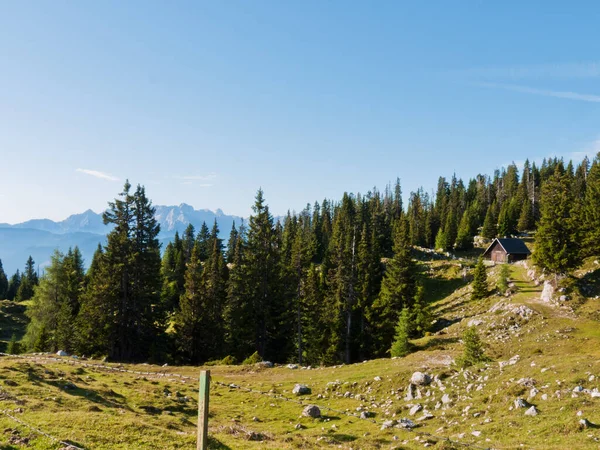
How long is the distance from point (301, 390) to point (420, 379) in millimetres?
8315

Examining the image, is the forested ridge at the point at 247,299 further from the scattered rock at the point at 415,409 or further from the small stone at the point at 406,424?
the small stone at the point at 406,424

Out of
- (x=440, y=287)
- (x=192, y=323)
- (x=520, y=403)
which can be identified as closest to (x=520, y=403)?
(x=520, y=403)

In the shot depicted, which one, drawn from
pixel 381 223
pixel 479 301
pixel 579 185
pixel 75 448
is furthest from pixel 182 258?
pixel 579 185

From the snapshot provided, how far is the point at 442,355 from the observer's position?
32031mm

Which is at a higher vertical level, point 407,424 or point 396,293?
point 396,293

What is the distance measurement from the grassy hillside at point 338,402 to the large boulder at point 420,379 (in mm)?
819

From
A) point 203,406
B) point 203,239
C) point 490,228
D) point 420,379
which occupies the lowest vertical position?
point 420,379

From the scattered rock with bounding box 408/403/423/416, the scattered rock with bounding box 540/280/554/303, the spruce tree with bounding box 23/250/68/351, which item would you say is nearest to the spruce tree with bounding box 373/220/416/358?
the scattered rock with bounding box 540/280/554/303

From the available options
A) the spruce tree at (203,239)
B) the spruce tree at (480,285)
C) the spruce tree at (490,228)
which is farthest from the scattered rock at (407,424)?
the spruce tree at (490,228)

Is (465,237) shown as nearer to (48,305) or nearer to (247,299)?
(247,299)

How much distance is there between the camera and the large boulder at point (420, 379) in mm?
23828

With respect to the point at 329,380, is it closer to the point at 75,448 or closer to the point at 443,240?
the point at 75,448

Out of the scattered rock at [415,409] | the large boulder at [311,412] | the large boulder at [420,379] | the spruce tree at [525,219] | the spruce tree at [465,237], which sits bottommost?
the large boulder at [311,412]

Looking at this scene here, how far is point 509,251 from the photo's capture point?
2781 inches
